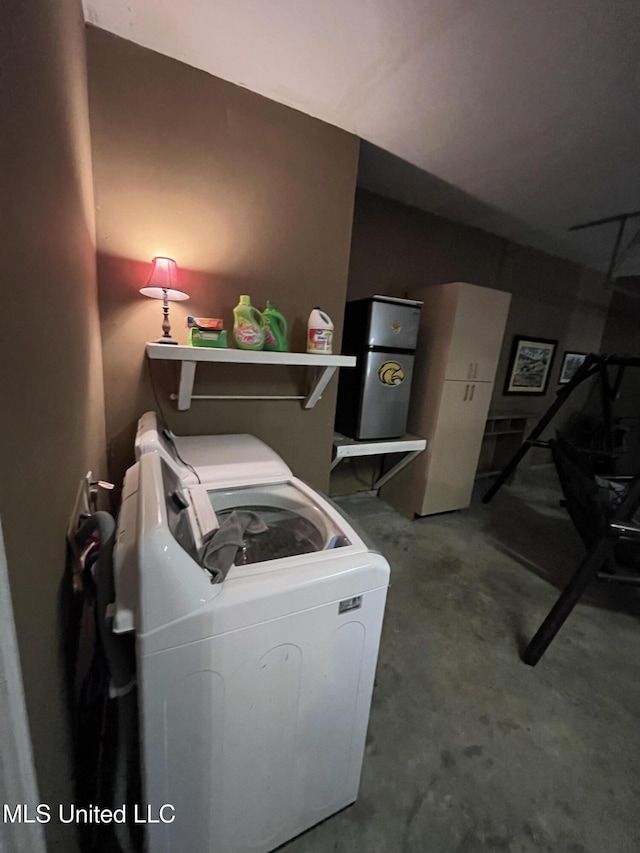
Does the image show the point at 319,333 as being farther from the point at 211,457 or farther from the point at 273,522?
the point at 273,522

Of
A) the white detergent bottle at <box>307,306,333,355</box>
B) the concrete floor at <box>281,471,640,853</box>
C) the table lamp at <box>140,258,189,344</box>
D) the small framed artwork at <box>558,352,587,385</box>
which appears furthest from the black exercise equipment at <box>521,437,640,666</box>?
the small framed artwork at <box>558,352,587,385</box>

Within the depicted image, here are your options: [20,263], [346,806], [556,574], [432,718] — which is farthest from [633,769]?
[20,263]

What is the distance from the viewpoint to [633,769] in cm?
122

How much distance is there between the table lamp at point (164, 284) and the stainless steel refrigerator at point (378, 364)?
125 cm

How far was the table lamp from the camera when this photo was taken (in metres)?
1.38

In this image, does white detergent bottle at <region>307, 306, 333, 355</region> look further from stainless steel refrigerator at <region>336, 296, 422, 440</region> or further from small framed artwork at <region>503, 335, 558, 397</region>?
small framed artwork at <region>503, 335, 558, 397</region>

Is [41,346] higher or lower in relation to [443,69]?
lower

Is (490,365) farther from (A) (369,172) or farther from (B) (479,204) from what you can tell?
(A) (369,172)

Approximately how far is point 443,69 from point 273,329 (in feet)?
4.06

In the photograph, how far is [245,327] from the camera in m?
1.56

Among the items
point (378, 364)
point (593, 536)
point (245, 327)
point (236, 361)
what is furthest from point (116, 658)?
point (593, 536)

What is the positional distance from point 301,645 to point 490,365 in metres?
2.65

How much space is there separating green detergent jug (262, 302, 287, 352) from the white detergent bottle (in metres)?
0.14

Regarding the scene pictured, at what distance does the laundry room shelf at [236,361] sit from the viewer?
1.41 metres
